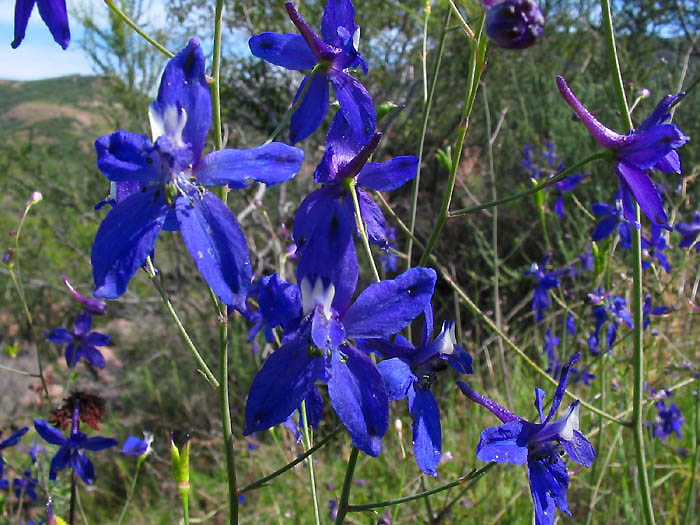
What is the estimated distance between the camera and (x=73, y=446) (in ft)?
6.31

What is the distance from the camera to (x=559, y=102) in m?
5.80

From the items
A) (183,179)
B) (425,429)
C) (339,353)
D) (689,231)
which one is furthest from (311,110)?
(689,231)

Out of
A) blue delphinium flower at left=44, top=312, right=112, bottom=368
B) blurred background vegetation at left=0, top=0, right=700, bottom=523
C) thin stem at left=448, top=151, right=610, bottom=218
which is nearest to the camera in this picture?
thin stem at left=448, top=151, right=610, bottom=218

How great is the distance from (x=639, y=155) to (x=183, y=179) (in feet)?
2.25

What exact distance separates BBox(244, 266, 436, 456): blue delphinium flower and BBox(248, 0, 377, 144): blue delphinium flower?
28cm

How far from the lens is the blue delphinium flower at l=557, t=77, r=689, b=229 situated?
3.03ft

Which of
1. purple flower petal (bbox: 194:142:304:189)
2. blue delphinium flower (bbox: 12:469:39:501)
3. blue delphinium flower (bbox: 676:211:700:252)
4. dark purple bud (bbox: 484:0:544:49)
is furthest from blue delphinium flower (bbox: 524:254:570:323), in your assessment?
blue delphinium flower (bbox: 12:469:39:501)

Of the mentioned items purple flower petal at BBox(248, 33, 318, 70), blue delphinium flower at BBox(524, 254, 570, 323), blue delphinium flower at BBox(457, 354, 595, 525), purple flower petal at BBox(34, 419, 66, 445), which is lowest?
blue delphinium flower at BBox(457, 354, 595, 525)

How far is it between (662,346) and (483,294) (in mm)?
1932

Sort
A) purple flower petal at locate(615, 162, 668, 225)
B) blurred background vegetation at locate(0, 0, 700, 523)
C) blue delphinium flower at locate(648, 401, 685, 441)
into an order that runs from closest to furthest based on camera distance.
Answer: purple flower petal at locate(615, 162, 668, 225), blue delphinium flower at locate(648, 401, 685, 441), blurred background vegetation at locate(0, 0, 700, 523)

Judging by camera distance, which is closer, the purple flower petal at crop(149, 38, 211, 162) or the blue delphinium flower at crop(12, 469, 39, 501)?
the purple flower petal at crop(149, 38, 211, 162)

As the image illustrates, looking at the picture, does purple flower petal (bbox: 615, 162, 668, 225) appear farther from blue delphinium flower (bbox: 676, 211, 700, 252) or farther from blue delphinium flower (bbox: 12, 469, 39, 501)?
blue delphinium flower (bbox: 12, 469, 39, 501)

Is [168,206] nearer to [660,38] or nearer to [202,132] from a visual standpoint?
[202,132]

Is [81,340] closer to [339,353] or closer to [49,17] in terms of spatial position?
[49,17]
